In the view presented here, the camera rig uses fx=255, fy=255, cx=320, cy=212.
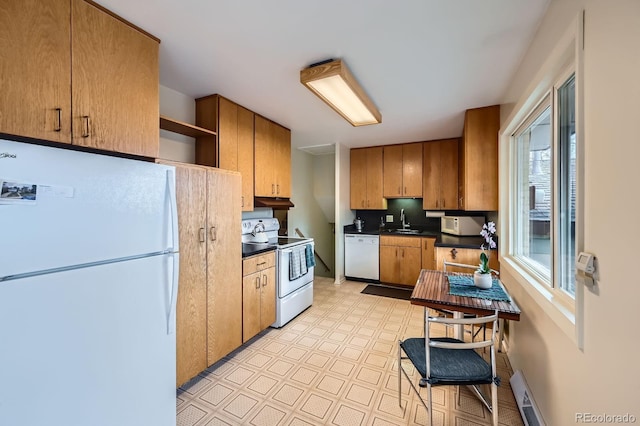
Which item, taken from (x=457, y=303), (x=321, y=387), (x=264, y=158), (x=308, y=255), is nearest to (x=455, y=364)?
(x=457, y=303)

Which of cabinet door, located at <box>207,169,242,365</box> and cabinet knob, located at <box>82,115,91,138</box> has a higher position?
cabinet knob, located at <box>82,115,91,138</box>

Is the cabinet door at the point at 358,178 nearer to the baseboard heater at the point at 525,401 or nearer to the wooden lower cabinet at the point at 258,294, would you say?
the wooden lower cabinet at the point at 258,294

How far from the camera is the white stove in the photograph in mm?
2848

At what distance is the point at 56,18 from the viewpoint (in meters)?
1.22

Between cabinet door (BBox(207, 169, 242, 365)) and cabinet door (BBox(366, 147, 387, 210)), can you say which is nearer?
cabinet door (BBox(207, 169, 242, 365))

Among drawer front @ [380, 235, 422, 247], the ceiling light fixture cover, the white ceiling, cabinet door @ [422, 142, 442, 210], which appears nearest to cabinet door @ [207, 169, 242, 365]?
the white ceiling

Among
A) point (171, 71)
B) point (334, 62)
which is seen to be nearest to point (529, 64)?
point (334, 62)

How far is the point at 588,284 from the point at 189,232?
86.3 inches

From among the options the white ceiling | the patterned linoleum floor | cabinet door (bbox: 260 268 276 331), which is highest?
the white ceiling

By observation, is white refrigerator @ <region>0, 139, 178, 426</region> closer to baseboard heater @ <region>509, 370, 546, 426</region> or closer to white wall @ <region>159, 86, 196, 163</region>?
white wall @ <region>159, 86, 196, 163</region>

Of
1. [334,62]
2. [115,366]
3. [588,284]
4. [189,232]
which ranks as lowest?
[115,366]

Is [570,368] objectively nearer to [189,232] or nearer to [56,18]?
[189,232]

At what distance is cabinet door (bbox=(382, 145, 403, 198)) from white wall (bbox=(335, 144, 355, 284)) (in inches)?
26.6

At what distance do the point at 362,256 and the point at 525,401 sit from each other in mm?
2957
